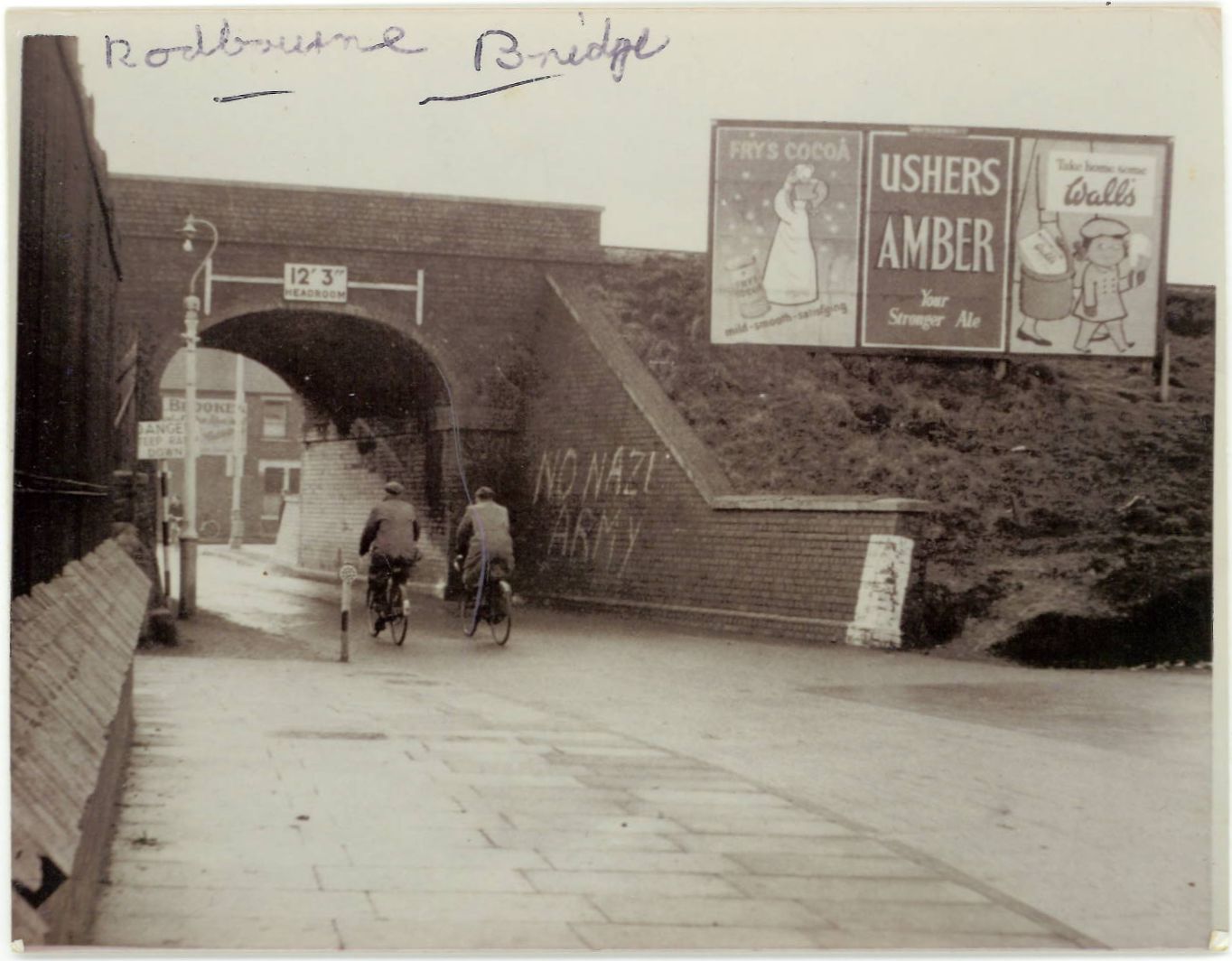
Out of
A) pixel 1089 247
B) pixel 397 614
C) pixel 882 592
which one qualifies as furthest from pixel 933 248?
pixel 397 614

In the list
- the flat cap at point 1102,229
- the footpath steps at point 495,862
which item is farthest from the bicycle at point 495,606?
the flat cap at point 1102,229

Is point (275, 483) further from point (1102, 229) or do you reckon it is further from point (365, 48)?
point (1102, 229)

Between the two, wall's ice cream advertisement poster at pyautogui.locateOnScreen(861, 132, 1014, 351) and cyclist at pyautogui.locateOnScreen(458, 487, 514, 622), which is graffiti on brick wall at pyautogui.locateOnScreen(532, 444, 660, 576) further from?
wall's ice cream advertisement poster at pyautogui.locateOnScreen(861, 132, 1014, 351)

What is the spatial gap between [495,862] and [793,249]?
4908 mm

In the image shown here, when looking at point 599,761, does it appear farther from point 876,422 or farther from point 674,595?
point 876,422

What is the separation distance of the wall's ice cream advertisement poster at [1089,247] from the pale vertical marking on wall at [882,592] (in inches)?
225

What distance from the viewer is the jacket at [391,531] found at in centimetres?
1306

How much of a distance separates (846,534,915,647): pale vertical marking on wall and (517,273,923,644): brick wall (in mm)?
343

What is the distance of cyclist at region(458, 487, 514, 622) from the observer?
555 inches

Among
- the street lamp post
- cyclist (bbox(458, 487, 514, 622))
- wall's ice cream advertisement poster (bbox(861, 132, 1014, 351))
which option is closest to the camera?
wall's ice cream advertisement poster (bbox(861, 132, 1014, 351))

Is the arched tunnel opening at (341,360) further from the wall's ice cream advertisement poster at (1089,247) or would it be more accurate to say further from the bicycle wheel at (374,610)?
the wall's ice cream advertisement poster at (1089,247)

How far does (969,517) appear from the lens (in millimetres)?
14844

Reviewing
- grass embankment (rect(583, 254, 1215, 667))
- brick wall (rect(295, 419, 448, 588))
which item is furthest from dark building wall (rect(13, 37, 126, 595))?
brick wall (rect(295, 419, 448, 588))

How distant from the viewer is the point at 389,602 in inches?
551
